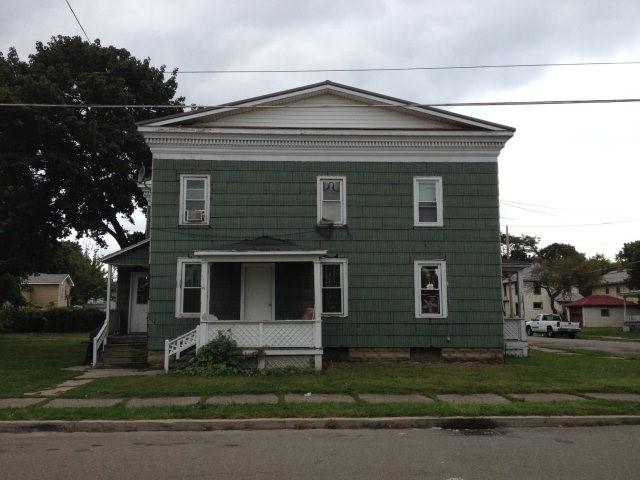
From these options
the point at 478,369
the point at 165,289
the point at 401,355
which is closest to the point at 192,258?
the point at 165,289

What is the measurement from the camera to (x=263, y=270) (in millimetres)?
17312

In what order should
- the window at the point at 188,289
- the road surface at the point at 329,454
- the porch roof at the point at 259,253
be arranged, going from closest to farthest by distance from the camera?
the road surface at the point at 329,454 → the porch roof at the point at 259,253 → the window at the point at 188,289

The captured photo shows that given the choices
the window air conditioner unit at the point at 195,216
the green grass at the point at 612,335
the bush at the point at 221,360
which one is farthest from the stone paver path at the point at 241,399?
the green grass at the point at 612,335

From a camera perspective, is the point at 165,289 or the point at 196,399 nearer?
the point at 196,399

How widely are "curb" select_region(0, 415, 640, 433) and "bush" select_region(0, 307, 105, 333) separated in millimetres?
37838

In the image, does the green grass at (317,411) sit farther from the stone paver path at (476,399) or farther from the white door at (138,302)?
the white door at (138,302)

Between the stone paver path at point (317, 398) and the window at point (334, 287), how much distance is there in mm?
5897

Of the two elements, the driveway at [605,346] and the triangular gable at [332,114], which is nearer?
the triangular gable at [332,114]

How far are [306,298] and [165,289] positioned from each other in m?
3.91

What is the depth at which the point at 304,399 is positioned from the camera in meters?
10.8

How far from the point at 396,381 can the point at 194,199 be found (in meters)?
7.94

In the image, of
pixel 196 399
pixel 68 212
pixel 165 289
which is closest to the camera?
pixel 196 399

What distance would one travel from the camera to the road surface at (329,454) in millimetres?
6344

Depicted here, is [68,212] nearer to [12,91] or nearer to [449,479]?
[12,91]
